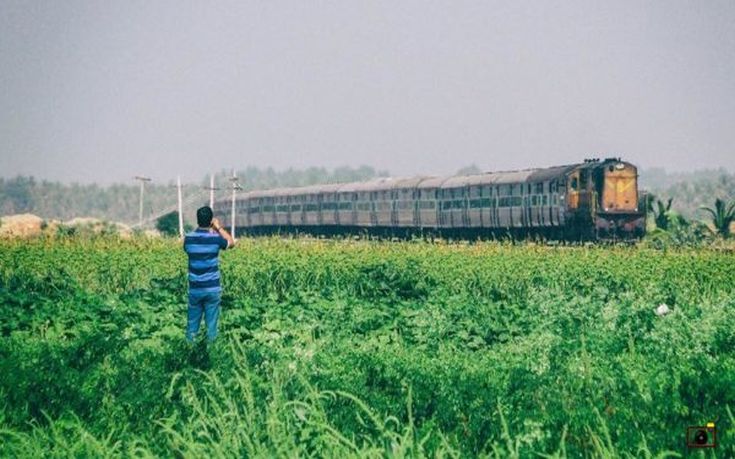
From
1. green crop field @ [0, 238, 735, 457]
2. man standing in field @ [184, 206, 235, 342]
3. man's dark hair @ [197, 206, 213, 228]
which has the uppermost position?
man's dark hair @ [197, 206, 213, 228]

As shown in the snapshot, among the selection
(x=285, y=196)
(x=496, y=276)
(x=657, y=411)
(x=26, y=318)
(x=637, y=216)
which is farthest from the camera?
(x=285, y=196)

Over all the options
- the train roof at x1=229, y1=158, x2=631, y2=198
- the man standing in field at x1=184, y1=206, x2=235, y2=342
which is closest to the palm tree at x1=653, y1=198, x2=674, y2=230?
the train roof at x1=229, y1=158, x2=631, y2=198

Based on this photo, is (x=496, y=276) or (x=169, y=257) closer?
(x=496, y=276)

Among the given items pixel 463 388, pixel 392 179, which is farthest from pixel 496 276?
pixel 392 179

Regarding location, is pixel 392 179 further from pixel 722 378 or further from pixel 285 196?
pixel 722 378

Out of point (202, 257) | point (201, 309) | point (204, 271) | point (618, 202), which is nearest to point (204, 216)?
point (202, 257)

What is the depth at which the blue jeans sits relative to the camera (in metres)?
10.1

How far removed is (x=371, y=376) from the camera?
6141 mm

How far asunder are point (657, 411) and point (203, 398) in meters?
3.02

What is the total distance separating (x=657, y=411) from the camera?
496 cm

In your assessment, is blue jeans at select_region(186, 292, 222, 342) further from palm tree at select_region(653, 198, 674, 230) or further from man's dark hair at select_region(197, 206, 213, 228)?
palm tree at select_region(653, 198, 674, 230)

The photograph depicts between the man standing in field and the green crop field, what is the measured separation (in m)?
0.54

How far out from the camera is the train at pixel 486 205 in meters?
30.5

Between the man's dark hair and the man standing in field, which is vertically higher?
the man's dark hair
